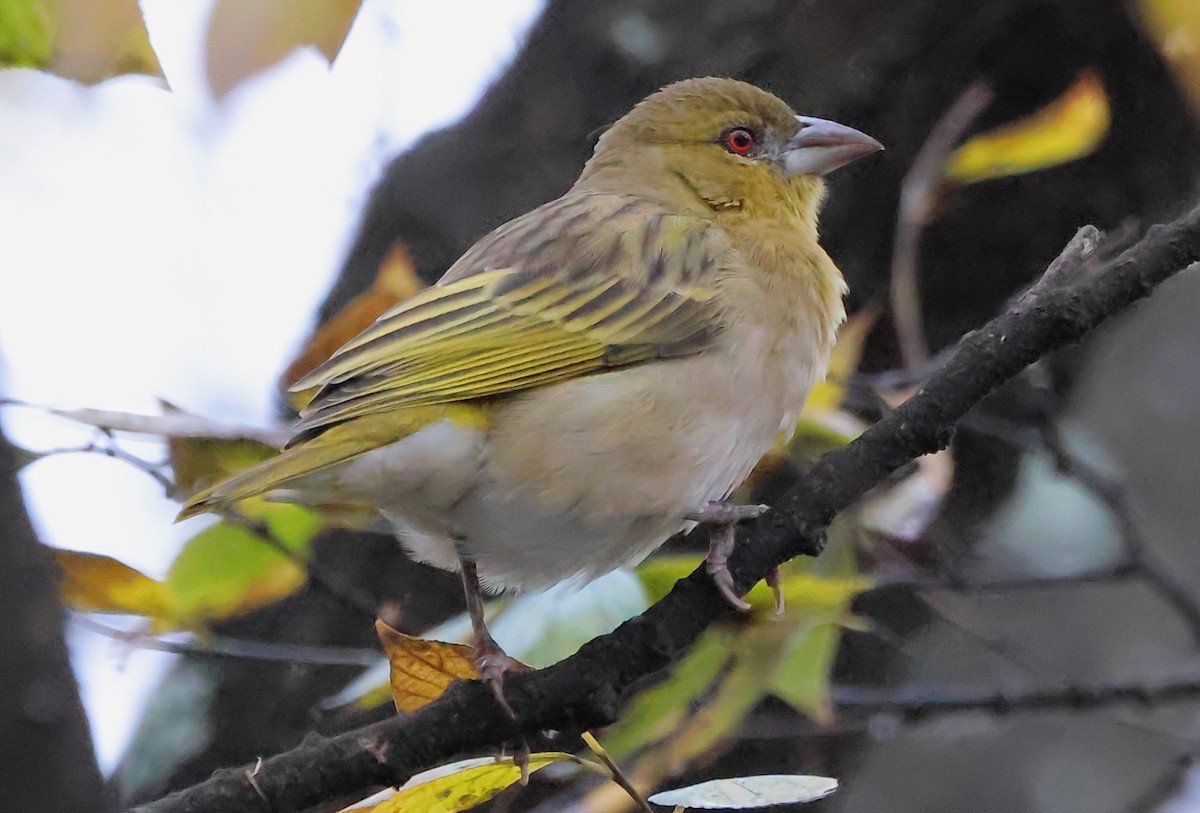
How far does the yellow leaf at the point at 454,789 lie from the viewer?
1.61m

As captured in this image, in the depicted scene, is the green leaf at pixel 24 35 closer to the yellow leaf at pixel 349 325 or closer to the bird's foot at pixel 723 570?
the yellow leaf at pixel 349 325

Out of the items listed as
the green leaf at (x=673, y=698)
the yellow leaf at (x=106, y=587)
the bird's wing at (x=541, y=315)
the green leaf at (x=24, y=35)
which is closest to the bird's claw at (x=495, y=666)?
the green leaf at (x=673, y=698)

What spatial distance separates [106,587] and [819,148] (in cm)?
166

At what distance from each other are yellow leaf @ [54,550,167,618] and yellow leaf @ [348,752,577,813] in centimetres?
77

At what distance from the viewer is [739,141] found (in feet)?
9.16

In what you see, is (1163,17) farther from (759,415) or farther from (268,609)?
(268,609)

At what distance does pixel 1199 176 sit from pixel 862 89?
0.86 m

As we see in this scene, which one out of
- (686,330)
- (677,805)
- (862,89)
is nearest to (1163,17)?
(862,89)

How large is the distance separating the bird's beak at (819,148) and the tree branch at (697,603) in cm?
94

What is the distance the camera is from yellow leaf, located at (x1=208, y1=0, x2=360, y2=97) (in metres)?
1.87

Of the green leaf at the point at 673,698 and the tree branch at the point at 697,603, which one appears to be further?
the green leaf at the point at 673,698

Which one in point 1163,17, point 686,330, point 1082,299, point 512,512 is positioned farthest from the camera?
point 1163,17

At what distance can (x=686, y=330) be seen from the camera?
2.25 meters

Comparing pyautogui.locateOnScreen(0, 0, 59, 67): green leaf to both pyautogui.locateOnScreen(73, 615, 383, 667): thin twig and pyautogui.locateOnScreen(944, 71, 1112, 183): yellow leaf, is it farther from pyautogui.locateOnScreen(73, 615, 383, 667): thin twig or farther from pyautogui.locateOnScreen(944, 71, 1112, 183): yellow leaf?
pyautogui.locateOnScreen(944, 71, 1112, 183): yellow leaf
